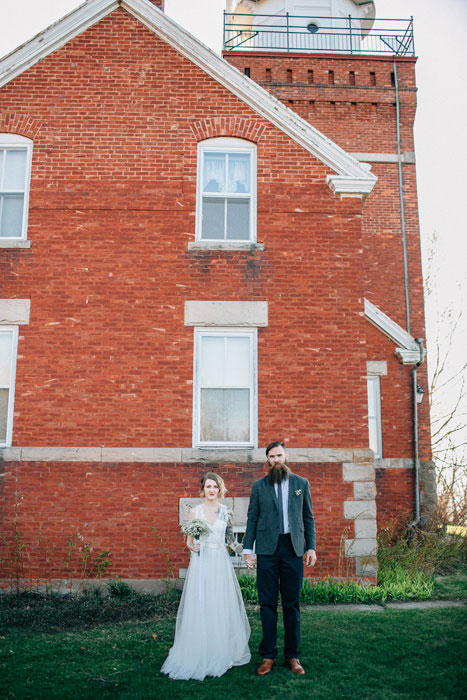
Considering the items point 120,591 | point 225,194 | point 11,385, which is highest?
point 225,194

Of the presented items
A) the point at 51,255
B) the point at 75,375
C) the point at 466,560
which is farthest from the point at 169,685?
the point at 466,560

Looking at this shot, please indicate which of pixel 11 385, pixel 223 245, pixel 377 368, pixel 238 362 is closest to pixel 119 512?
pixel 11 385

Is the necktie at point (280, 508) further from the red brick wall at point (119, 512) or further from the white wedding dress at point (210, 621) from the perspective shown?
the red brick wall at point (119, 512)

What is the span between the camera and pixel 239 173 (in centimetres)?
1007

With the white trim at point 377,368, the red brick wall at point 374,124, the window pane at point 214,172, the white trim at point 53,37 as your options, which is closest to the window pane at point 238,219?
the window pane at point 214,172

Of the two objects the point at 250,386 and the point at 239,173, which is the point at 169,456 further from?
the point at 239,173

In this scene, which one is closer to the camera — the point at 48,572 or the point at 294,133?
the point at 48,572

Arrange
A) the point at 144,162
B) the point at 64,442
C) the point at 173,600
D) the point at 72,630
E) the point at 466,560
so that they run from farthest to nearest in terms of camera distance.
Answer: the point at 466,560 → the point at 144,162 → the point at 64,442 → the point at 173,600 → the point at 72,630

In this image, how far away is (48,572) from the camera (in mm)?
8672

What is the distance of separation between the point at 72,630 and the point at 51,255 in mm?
5335

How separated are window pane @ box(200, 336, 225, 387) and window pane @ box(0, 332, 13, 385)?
2894 millimetres

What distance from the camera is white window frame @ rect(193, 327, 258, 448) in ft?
30.0

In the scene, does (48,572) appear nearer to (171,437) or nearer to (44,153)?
(171,437)

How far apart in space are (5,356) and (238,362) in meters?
3.51
